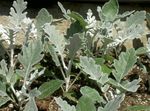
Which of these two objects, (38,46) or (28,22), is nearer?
(38,46)

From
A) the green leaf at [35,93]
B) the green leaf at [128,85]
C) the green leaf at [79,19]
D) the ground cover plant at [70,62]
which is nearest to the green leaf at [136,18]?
the ground cover plant at [70,62]

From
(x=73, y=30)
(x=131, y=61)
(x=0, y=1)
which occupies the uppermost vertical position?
(x=0, y=1)

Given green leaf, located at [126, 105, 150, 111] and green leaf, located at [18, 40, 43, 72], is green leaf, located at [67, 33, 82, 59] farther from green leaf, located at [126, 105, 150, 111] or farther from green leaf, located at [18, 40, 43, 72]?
green leaf, located at [126, 105, 150, 111]

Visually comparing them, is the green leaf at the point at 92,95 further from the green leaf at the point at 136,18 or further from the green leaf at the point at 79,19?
the green leaf at the point at 136,18

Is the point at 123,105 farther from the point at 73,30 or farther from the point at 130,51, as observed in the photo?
the point at 73,30

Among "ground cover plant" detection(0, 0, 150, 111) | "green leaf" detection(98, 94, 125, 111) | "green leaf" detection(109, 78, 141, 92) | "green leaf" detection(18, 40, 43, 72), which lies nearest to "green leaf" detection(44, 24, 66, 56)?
→ "ground cover plant" detection(0, 0, 150, 111)

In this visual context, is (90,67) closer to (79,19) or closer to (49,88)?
(49,88)

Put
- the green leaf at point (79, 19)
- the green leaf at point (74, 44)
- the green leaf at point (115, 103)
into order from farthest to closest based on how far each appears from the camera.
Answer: the green leaf at point (79, 19)
the green leaf at point (74, 44)
the green leaf at point (115, 103)

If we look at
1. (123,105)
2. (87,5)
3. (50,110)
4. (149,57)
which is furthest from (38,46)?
(87,5)
